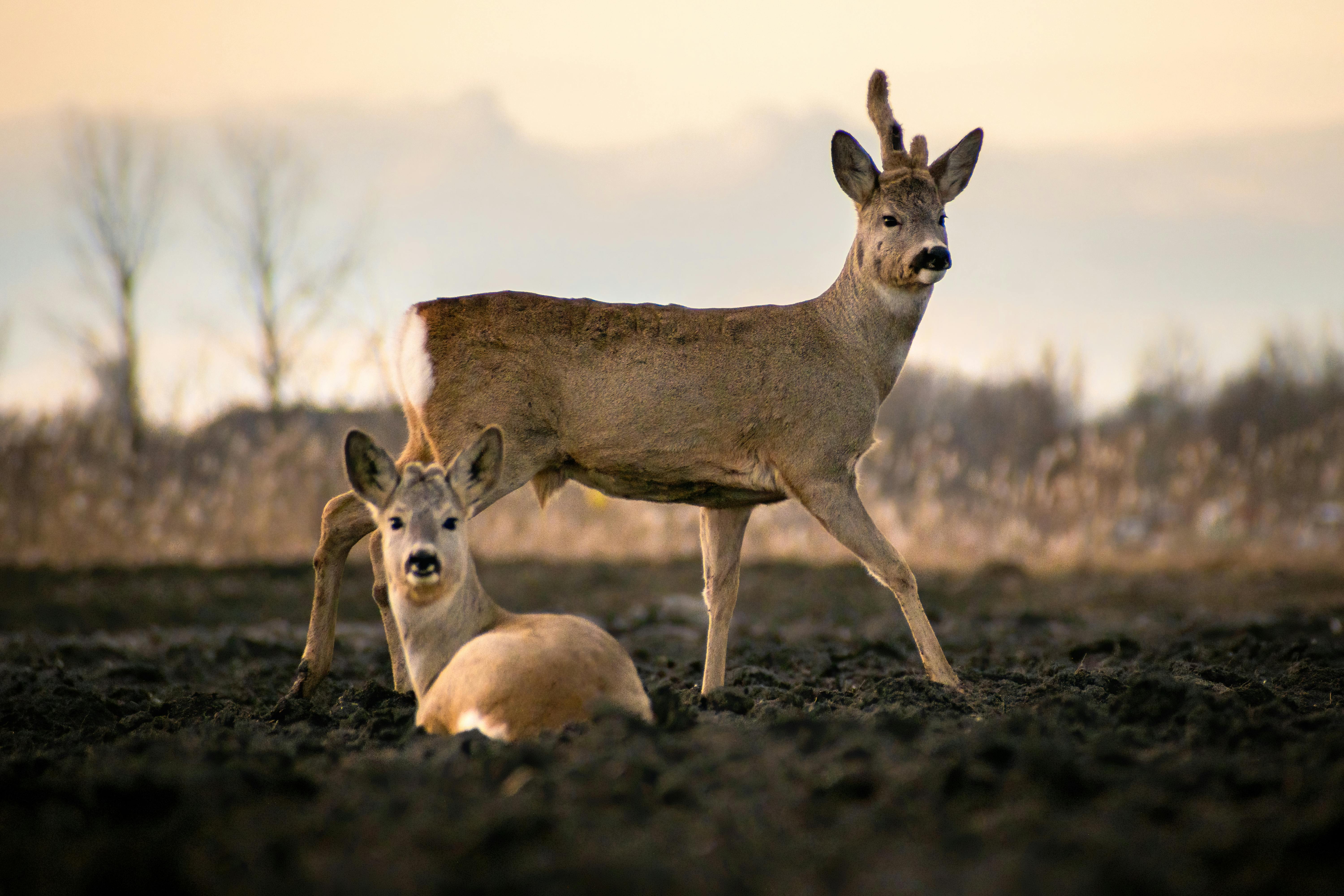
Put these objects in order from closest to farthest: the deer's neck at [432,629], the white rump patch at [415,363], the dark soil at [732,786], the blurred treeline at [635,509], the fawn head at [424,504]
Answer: the dark soil at [732,786], the fawn head at [424,504], the deer's neck at [432,629], the white rump patch at [415,363], the blurred treeline at [635,509]

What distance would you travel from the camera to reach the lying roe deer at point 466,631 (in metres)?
3.89

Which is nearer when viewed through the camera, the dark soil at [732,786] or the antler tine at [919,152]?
the dark soil at [732,786]

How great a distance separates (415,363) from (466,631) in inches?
65.7

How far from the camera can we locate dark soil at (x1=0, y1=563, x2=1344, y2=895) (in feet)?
7.77

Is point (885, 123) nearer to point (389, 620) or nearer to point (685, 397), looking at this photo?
point (685, 397)

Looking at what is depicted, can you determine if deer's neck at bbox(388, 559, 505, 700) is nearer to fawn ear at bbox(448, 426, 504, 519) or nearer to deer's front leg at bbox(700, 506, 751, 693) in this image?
fawn ear at bbox(448, 426, 504, 519)

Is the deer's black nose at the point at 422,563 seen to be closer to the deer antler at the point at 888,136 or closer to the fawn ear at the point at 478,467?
the fawn ear at the point at 478,467

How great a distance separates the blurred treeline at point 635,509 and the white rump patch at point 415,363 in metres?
8.19

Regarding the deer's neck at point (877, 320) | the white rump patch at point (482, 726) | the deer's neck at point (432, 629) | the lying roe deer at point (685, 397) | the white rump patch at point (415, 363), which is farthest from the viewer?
the deer's neck at point (877, 320)

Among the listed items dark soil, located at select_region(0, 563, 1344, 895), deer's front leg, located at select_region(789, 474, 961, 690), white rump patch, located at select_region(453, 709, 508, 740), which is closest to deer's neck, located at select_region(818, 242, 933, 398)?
deer's front leg, located at select_region(789, 474, 961, 690)

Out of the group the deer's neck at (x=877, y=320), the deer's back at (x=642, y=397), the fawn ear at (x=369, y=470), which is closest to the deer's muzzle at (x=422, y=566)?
the fawn ear at (x=369, y=470)

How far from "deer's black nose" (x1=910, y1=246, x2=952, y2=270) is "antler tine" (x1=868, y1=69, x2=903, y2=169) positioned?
77 centimetres

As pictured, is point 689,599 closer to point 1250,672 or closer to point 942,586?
point 942,586

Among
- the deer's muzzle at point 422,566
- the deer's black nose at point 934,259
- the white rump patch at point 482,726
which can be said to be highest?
the deer's black nose at point 934,259
